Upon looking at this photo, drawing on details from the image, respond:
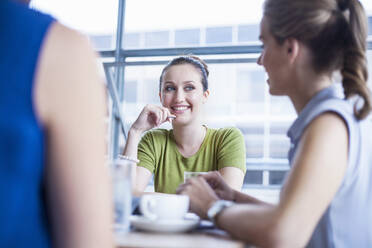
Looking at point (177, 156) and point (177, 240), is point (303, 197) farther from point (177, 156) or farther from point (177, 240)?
point (177, 156)

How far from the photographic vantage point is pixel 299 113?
119 cm

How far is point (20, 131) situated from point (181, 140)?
182 cm

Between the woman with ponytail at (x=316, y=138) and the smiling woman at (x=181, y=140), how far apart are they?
97 cm

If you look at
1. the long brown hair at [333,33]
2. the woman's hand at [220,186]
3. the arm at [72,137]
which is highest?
the long brown hair at [333,33]

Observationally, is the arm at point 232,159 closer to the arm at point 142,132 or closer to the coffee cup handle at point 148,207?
the arm at point 142,132

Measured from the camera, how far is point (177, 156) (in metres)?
2.25

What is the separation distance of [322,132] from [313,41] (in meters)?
0.28

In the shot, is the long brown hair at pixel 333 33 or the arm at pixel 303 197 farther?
the long brown hair at pixel 333 33

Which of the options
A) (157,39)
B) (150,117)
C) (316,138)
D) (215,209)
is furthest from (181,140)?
(157,39)

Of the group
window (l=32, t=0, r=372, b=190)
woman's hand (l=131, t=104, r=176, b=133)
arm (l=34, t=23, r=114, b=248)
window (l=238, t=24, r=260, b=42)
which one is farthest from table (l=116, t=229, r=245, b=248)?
window (l=238, t=24, r=260, b=42)

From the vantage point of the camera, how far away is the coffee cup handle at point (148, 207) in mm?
989

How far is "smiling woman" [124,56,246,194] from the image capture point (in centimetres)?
216

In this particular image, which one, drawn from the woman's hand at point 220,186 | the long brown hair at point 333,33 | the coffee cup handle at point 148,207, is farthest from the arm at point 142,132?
the long brown hair at point 333,33

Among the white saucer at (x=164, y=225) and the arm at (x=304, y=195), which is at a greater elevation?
the arm at (x=304, y=195)
